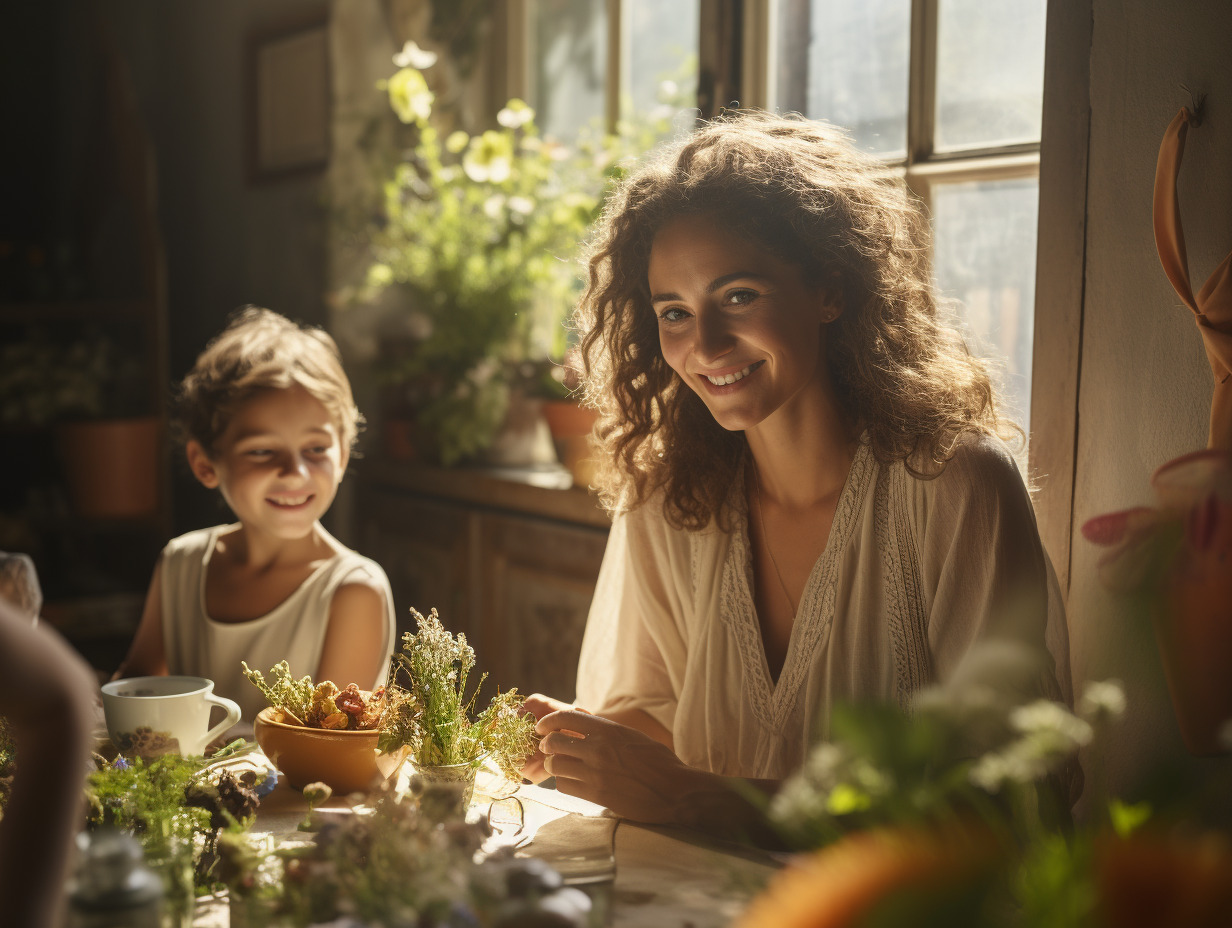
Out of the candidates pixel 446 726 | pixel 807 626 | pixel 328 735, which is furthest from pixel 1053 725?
pixel 807 626

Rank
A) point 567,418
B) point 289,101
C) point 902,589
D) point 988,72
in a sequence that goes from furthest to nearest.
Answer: point 289,101, point 567,418, point 988,72, point 902,589

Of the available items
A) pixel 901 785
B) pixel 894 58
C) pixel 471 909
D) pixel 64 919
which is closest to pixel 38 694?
pixel 64 919

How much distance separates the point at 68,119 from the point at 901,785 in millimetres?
3890

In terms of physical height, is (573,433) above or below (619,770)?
above

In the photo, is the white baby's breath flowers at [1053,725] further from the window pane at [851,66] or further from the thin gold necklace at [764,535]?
the window pane at [851,66]

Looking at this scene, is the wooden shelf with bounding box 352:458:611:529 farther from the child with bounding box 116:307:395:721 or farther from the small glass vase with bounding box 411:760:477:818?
the small glass vase with bounding box 411:760:477:818

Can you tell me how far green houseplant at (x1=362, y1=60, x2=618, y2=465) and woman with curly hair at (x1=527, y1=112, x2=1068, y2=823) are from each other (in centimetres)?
110

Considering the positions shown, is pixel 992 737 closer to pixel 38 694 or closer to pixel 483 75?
pixel 38 694

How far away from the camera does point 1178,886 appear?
0.56 metres

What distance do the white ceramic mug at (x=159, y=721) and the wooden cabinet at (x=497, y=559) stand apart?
1361 mm

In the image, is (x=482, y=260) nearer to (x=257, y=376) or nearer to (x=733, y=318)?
(x=257, y=376)

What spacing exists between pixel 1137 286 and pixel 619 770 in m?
0.97

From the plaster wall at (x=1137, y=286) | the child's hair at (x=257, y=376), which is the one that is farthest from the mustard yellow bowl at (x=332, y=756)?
the plaster wall at (x=1137, y=286)

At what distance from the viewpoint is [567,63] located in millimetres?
3076
